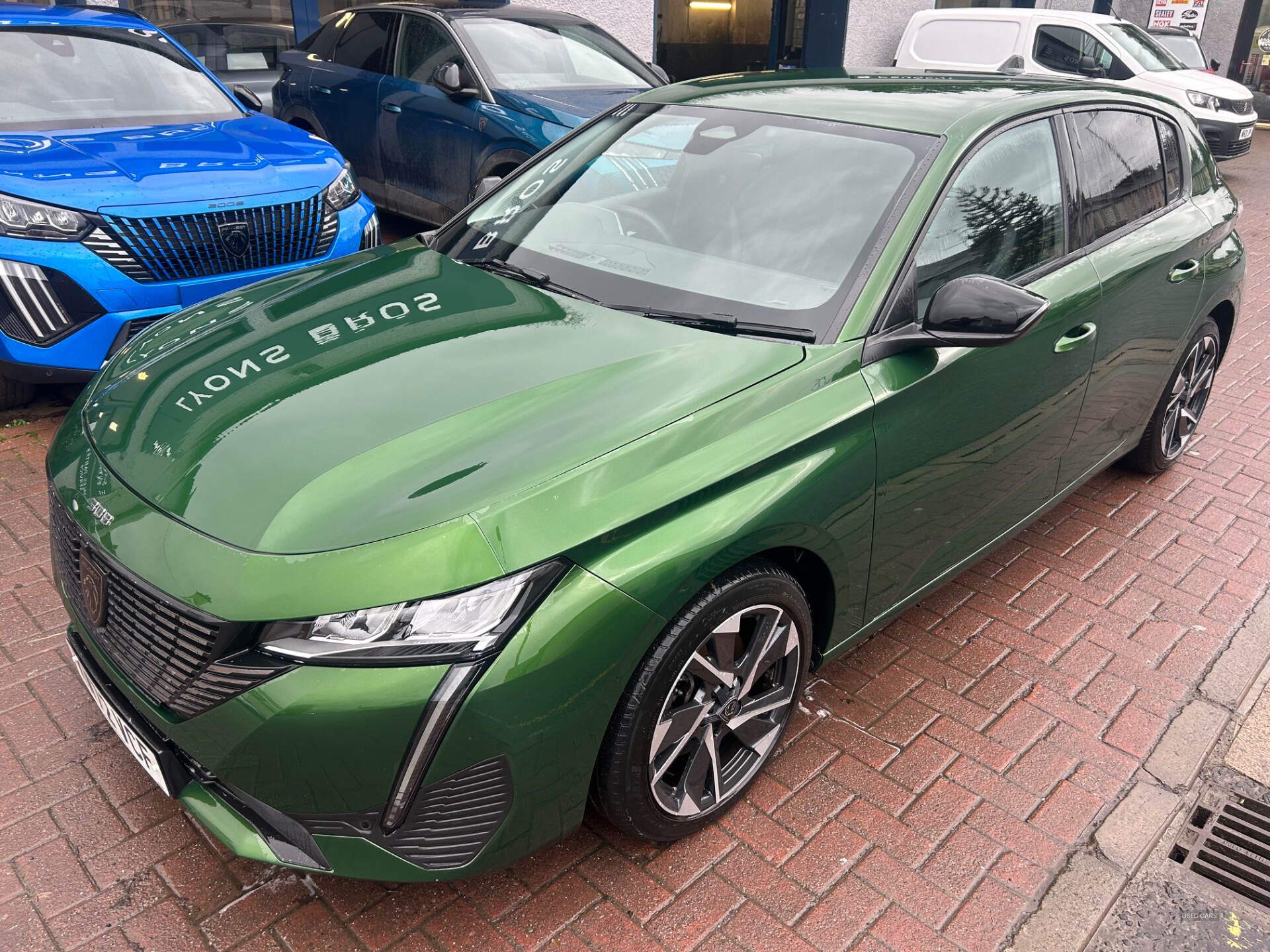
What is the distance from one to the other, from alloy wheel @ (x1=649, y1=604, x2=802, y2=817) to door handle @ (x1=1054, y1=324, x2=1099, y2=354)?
1387 millimetres

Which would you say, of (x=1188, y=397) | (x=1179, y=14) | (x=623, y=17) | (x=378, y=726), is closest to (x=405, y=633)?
(x=378, y=726)

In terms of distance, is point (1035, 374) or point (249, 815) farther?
point (1035, 374)

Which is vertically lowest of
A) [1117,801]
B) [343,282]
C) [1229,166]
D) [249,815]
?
[1229,166]

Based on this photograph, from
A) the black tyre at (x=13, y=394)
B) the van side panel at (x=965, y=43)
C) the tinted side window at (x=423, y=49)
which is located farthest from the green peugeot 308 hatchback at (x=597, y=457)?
the van side panel at (x=965, y=43)

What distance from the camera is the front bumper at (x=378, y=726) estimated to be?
196 centimetres

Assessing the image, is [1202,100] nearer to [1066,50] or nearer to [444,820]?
[1066,50]

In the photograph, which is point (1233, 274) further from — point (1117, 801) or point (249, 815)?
point (249, 815)

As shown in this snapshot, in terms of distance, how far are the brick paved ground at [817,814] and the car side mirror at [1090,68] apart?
929 cm

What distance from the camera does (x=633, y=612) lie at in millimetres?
2133

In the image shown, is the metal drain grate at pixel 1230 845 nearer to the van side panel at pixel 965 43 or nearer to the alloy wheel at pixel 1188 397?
the alloy wheel at pixel 1188 397

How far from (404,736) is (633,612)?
521 mm

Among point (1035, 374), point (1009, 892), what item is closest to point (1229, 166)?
point (1035, 374)

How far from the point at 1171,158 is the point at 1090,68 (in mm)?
8633

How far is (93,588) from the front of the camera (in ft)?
7.55
